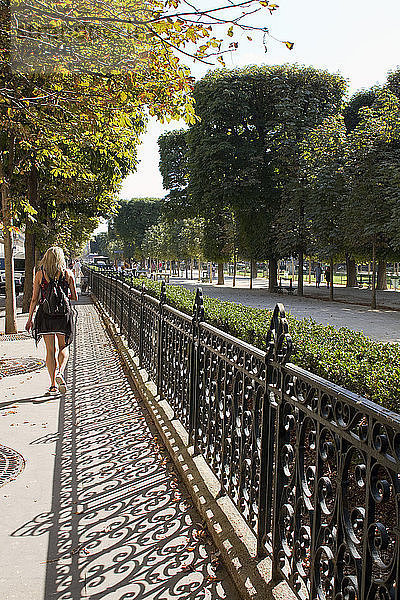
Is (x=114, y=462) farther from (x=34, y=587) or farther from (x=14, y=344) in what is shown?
(x=14, y=344)

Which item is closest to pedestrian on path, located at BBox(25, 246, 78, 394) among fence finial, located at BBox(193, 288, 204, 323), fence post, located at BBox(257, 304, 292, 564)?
fence finial, located at BBox(193, 288, 204, 323)

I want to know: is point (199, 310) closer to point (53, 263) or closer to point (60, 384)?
point (53, 263)

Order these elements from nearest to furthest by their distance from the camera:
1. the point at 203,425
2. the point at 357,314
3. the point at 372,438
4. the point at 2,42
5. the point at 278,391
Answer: the point at 372,438 → the point at 278,391 → the point at 203,425 → the point at 2,42 → the point at 357,314

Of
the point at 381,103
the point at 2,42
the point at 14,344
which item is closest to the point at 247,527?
the point at 2,42

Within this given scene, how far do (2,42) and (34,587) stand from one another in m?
6.38

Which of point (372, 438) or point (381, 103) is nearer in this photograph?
point (372, 438)

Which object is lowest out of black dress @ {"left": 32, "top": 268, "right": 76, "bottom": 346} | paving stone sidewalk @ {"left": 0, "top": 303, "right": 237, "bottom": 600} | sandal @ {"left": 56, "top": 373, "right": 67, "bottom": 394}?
paving stone sidewalk @ {"left": 0, "top": 303, "right": 237, "bottom": 600}

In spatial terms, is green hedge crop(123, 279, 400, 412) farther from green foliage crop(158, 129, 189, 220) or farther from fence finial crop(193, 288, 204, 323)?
green foliage crop(158, 129, 189, 220)

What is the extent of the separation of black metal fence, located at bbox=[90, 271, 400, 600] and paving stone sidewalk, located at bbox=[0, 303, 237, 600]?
41 centimetres

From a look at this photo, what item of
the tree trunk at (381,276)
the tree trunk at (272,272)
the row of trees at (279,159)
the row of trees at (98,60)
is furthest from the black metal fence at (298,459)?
the tree trunk at (381,276)

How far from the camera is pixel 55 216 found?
84.3ft

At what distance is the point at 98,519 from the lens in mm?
3945

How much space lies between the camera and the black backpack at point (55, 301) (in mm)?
7598

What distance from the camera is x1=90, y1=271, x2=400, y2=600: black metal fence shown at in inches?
75.7
